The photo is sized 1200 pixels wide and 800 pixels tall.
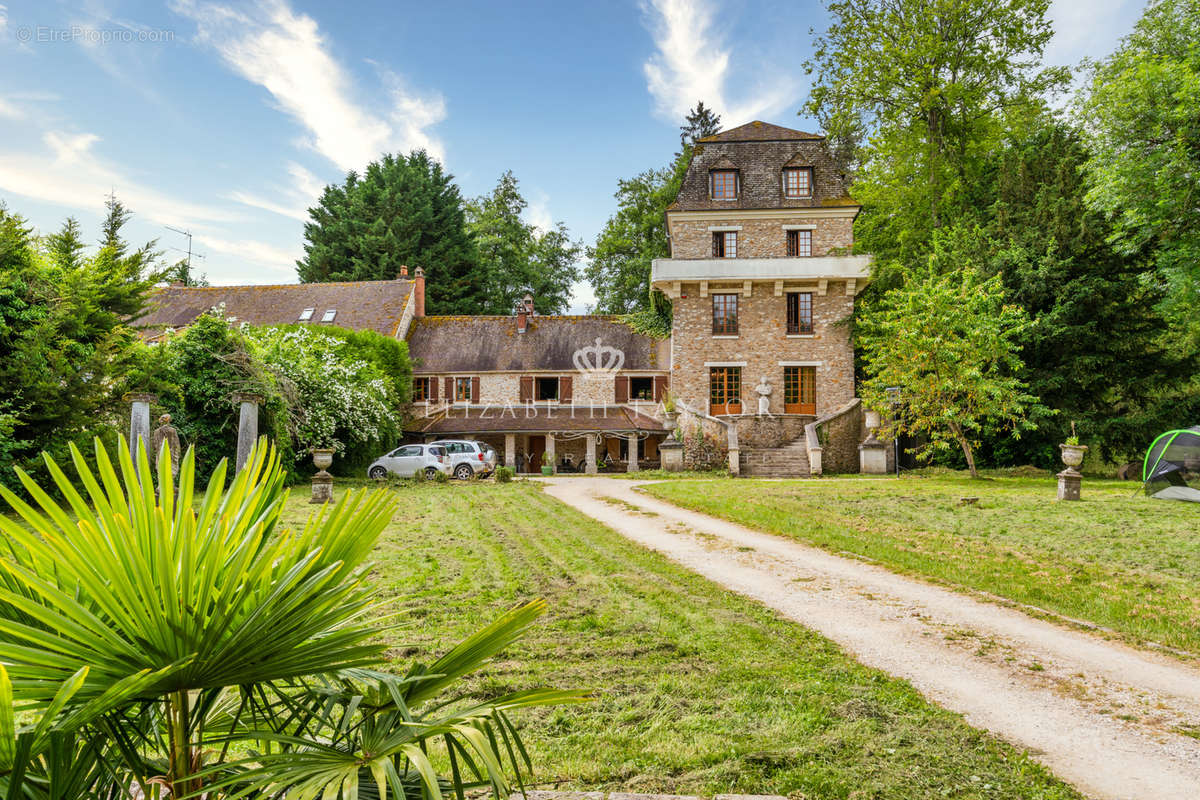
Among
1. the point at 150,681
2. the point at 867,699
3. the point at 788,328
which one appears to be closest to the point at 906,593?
the point at 867,699

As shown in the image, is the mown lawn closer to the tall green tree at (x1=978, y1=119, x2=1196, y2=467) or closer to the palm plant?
the palm plant

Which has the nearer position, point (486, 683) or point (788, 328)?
point (486, 683)

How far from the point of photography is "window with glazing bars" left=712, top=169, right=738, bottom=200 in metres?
27.1

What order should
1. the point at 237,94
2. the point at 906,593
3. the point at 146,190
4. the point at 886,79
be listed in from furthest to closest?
the point at 886,79 → the point at 237,94 → the point at 146,190 → the point at 906,593

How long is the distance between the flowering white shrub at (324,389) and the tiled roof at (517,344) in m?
5.68

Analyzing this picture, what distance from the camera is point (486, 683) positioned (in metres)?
4.20

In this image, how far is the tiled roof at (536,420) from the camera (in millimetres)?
27047

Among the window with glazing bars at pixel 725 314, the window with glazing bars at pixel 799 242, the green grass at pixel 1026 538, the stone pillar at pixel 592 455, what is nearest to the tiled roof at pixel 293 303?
the stone pillar at pixel 592 455

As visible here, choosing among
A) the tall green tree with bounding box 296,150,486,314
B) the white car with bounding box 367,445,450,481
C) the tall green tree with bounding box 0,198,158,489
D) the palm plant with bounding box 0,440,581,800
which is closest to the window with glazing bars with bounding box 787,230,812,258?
the white car with bounding box 367,445,450,481

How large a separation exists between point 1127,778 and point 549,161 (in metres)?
19.6

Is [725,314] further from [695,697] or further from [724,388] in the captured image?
[695,697]

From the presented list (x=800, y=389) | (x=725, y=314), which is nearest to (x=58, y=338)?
(x=725, y=314)

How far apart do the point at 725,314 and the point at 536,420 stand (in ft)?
30.2

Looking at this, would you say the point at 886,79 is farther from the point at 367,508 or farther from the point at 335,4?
the point at 367,508
